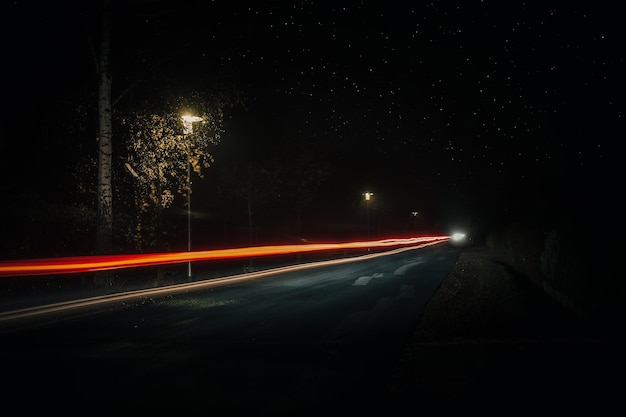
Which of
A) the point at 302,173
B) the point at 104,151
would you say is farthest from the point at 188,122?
the point at 302,173

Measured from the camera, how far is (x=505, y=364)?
7.14 metres

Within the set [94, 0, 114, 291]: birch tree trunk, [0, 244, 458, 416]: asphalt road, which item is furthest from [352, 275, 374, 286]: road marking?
[94, 0, 114, 291]: birch tree trunk

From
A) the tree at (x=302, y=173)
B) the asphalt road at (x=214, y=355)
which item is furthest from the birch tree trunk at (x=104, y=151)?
the tree at (x=302, y=173)

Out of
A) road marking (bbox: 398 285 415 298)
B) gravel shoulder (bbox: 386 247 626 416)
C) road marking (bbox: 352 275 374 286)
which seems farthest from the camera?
road marking (bbox: 352 275 374 286)

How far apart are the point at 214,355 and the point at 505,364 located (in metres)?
4.19

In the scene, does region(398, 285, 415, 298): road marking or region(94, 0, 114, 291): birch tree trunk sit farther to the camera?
region(94, 0, 114, 291): birch tree trunk

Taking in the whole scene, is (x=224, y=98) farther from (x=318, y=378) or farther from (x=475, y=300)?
(x=318, y=378)

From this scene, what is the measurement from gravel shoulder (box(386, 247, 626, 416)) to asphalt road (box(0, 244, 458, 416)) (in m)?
0.40

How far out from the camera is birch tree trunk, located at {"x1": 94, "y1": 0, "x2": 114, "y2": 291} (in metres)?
18.7

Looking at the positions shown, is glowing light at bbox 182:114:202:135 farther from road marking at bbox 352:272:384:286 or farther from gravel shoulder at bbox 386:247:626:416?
gravel shoulder at bbox 386:247:626:416

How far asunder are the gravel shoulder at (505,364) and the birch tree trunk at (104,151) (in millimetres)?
11783

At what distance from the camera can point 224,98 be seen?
20.5 meters

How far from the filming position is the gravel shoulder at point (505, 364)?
223 inches

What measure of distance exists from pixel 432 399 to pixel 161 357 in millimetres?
4358
